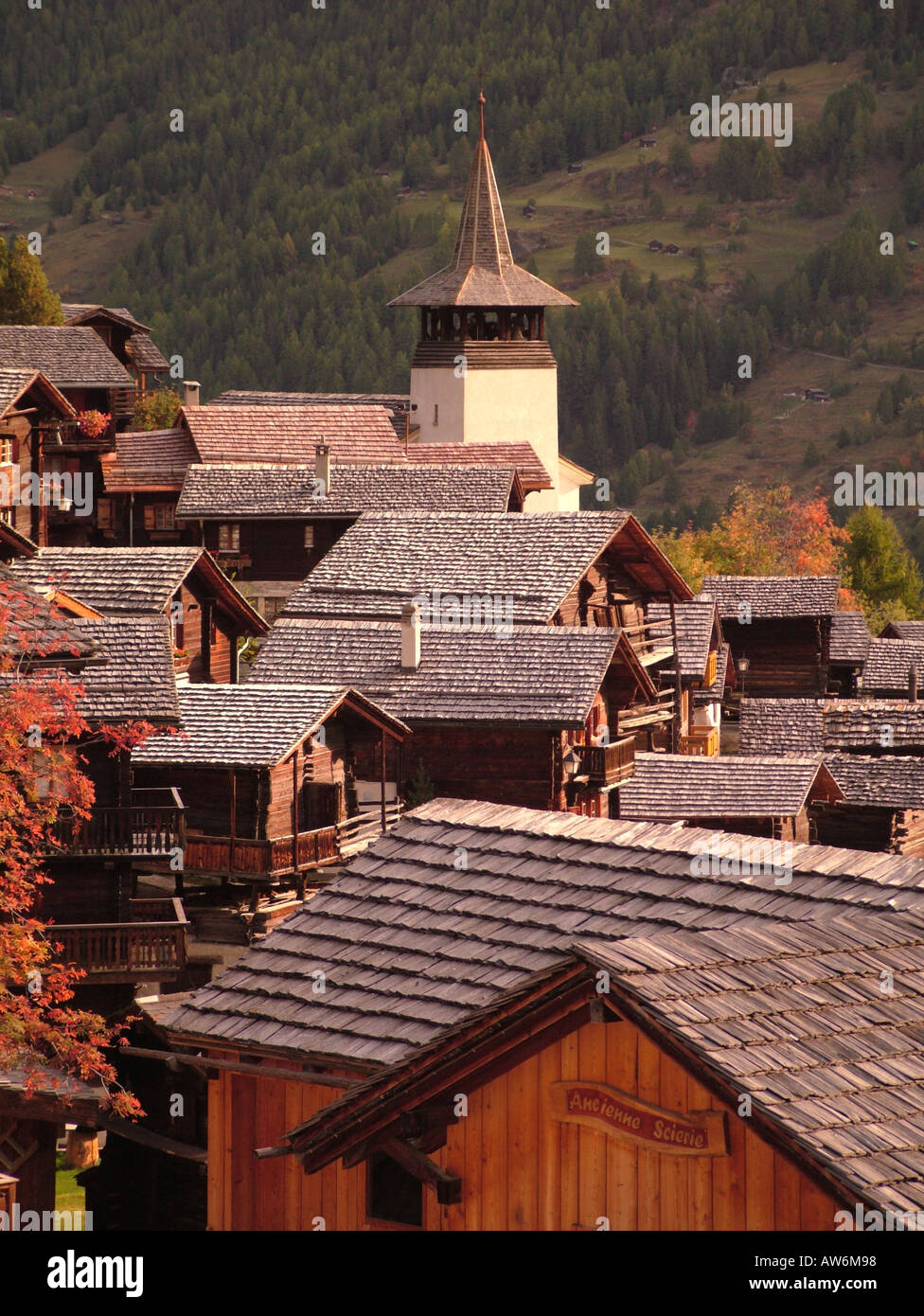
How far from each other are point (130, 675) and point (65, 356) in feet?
115

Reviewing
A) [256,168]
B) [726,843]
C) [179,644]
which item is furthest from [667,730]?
[256,168]

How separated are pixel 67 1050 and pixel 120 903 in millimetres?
7498

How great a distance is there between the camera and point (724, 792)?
40.8 metres

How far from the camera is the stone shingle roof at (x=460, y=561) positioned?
135 feet

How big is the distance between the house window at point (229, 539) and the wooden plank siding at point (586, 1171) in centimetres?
4064

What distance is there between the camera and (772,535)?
112 meters

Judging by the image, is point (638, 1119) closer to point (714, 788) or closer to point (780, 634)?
point (714, 788)

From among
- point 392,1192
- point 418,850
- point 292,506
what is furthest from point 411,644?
point 392,1192

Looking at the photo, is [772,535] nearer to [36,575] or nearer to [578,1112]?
[36,575]

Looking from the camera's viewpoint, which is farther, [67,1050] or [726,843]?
[67,1050]

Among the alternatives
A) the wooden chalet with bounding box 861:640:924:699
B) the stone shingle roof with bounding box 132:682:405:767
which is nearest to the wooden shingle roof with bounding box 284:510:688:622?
the stone shingle roof with bounding box 132:682:405:767

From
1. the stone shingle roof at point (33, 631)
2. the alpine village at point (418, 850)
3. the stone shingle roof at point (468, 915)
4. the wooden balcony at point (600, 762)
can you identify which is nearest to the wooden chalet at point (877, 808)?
the alpine village at point (418, 850)

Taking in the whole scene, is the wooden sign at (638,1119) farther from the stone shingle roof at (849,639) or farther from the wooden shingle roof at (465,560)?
the stone shingle roof at (849,639)

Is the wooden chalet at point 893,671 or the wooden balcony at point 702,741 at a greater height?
the wooden chalet at point 893,671
